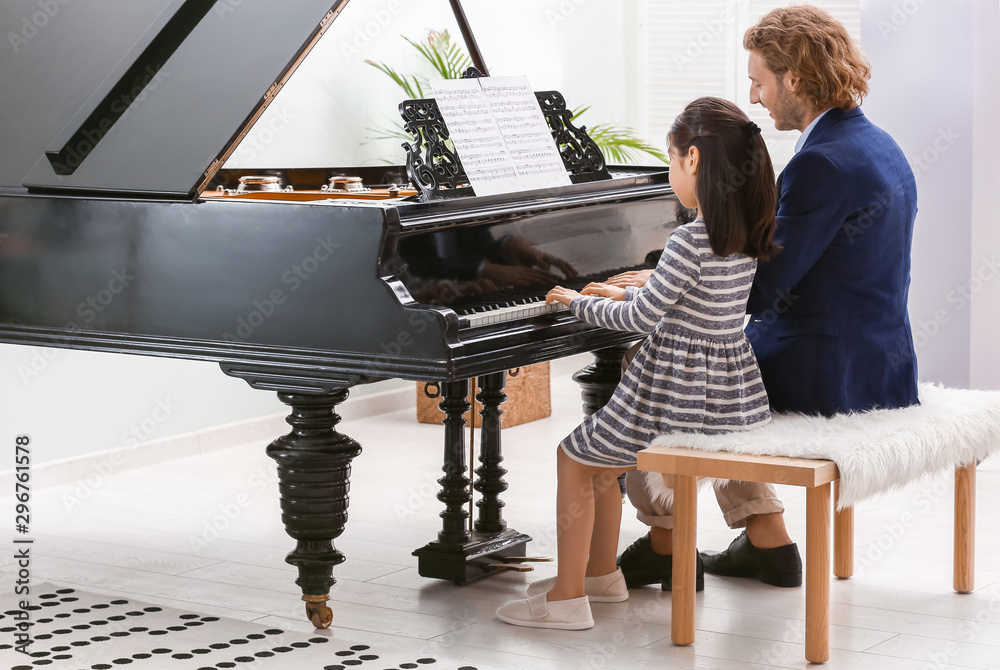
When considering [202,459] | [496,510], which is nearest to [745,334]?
[496,510]

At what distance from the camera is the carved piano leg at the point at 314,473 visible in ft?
10.0

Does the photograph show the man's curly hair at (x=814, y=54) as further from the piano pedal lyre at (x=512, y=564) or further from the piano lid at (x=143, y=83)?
the piano pedal lyre at (x=512, y=564)

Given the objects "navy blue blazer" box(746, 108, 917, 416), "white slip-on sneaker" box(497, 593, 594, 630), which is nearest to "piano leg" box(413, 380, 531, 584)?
"white slip-on sneaker" box(497, 593, 594, 630)

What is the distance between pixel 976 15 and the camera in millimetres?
5043

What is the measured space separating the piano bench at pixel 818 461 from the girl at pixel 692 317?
0.28ft

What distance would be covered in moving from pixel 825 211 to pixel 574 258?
72cm

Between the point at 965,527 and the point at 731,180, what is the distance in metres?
1.19

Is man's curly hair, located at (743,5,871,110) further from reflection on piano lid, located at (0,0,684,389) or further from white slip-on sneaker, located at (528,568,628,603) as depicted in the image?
white slip-on sneaker, located at (528,568,628,603)

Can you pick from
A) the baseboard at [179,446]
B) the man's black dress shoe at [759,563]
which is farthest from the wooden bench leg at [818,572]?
the baseboard at [179,446]

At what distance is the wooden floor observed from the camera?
311 cm

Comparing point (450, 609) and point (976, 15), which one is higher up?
point (976, 15)

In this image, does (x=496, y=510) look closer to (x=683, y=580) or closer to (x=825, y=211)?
(x=683, y=580)

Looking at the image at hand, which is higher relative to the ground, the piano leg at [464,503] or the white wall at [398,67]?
the white wall at [398,67]

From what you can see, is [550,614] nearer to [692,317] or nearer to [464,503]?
[464,503]
